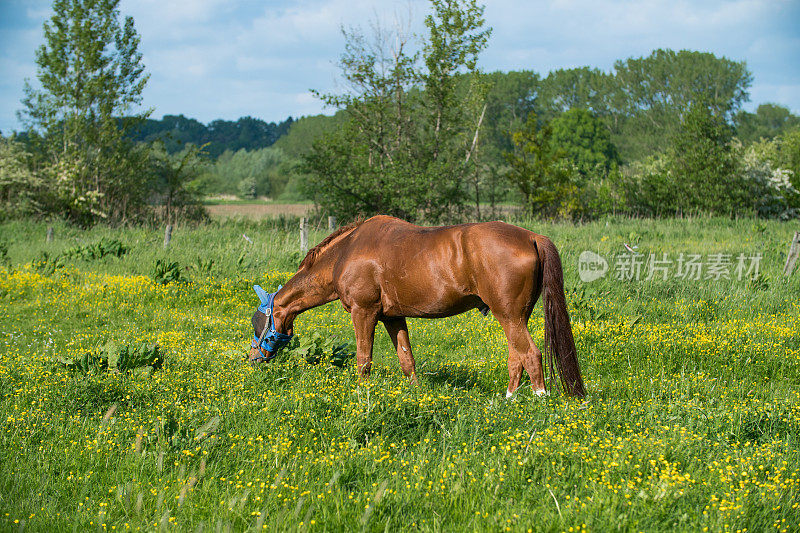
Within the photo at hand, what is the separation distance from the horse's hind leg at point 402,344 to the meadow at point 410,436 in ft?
0.56

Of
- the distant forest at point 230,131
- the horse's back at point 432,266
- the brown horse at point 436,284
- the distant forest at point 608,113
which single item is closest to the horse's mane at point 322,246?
the brown horse at point 436,284

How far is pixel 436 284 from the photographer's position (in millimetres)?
5344

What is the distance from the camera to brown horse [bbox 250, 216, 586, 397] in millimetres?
5027

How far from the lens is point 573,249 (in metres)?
15.3

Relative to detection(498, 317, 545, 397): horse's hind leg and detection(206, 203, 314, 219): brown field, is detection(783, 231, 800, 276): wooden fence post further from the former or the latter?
detection(206, 203, 314, 219): brown field

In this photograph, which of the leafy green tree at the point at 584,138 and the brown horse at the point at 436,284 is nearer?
the brown horse at the point at 436,284

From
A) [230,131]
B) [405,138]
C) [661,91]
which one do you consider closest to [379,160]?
[405,138]

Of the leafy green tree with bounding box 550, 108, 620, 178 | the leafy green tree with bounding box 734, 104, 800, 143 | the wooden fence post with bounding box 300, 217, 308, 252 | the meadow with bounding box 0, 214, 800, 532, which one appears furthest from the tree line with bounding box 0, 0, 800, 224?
the leafy green tree with bounding box 734, 104, 800, 143

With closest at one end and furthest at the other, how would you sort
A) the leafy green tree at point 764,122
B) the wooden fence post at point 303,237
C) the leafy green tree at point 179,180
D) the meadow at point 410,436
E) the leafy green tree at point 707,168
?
the meadow at point 410,436 < the wooden fence post at point 303,237 < the leafy green tree at point 179,180 < the leafy green tree at point 707,168 < the leafy green tree at point 764,122

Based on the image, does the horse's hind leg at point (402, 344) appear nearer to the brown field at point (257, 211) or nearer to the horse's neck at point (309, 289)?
the horse's neck at point (309, 289)

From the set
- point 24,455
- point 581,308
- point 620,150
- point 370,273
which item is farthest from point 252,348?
point 620,150

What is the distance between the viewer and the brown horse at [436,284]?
16.5 feet

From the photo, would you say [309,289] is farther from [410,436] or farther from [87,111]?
[87,111]
